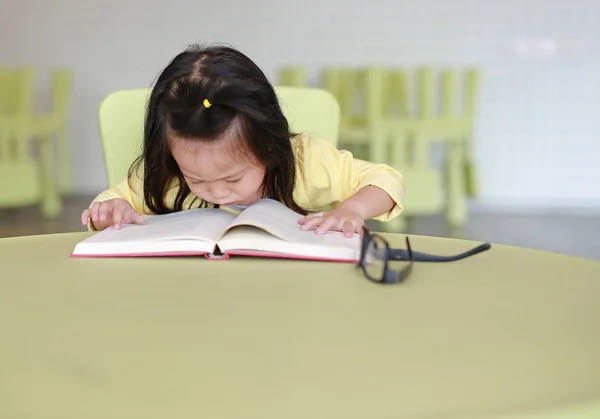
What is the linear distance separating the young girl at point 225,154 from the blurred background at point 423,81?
8.63 feet

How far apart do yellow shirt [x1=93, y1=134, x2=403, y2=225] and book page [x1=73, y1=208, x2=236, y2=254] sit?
0.34 m

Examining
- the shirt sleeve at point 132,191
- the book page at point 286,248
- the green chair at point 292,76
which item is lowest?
the green chair at point 292,76

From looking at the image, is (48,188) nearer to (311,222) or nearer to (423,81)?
(423,81)

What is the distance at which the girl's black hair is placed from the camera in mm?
1053

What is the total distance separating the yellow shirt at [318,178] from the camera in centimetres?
121

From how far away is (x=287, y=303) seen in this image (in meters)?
0.60

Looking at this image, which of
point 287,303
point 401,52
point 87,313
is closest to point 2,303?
point 87,313

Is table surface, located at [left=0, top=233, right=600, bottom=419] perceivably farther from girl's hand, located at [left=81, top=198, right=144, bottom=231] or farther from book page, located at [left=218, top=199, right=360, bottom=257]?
girl's hand, located at [left=81, top=198, right=144, bottom=231]

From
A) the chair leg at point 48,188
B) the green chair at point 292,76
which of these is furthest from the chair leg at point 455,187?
the chair leg at point 48,188

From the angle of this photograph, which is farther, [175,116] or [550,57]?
[550,57]

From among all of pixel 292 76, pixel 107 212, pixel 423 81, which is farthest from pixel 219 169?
pixel 292 76

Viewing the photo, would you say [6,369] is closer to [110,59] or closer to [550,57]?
[550,57]

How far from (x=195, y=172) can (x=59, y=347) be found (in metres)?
0.61

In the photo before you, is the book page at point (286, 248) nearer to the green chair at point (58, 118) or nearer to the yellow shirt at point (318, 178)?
the yellow shirt at point (318, 178)
